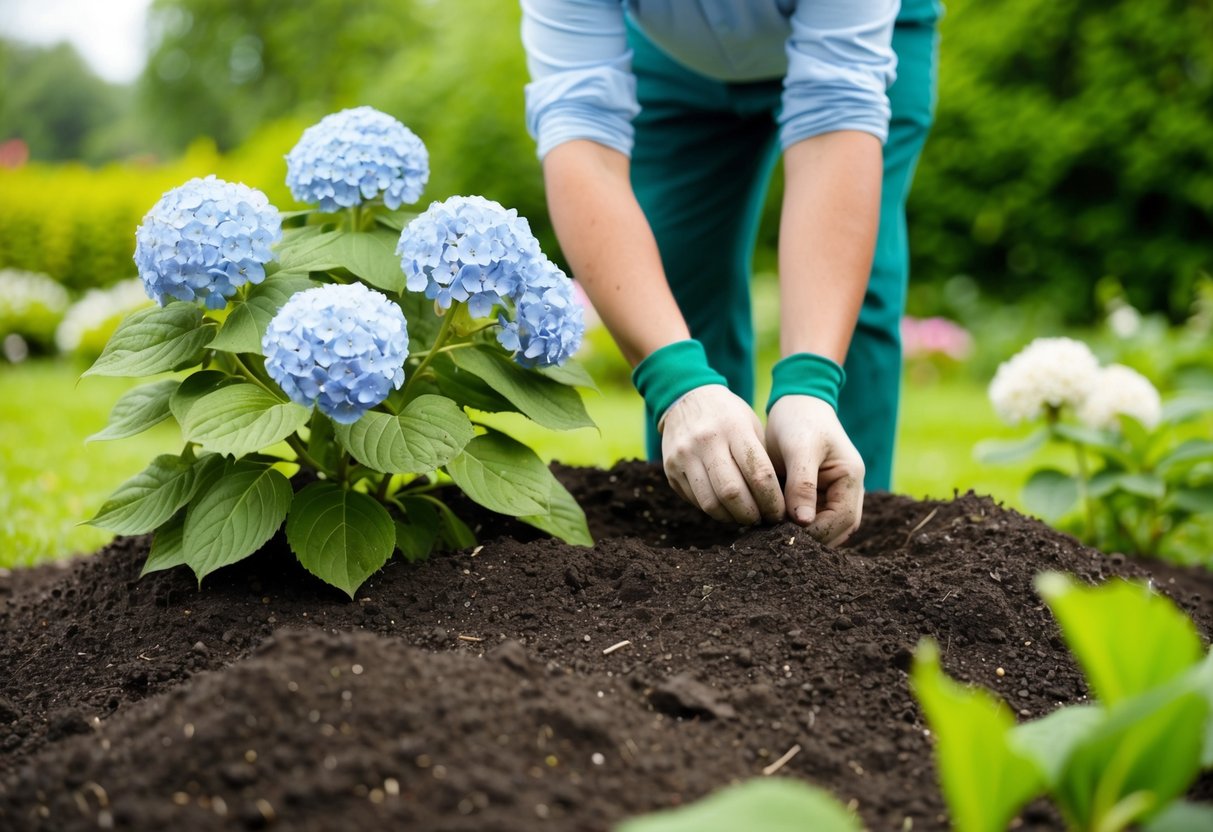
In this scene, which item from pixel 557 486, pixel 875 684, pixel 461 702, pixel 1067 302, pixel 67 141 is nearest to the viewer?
pixel 461 702

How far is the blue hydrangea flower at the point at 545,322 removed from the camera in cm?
172

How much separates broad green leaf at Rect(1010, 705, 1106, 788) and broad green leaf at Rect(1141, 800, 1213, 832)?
9cm

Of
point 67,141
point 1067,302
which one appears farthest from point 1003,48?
point 67,141

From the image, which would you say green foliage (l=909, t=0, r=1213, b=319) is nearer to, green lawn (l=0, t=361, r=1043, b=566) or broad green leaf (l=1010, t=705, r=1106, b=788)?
green lawn (l=0, t=361, r=1043, b=566)

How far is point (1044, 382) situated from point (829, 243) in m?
1.08

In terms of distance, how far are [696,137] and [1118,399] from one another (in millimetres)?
1223

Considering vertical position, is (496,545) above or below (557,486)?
below

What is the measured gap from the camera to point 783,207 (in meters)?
1.98

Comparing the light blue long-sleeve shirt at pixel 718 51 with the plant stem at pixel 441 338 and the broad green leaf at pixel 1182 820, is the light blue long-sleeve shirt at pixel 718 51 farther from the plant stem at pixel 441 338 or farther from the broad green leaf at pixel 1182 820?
the broad green leaf at pixel 1182 820

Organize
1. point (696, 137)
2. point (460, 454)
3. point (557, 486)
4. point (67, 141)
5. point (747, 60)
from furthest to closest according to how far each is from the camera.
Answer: point (67, 141) → point (696, 137) → point (747, 60) → point (557, 486) → point (460, 454)

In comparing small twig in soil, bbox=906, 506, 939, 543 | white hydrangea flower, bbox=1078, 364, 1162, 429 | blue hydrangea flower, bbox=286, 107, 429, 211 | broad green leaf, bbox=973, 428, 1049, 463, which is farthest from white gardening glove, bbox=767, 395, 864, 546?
white hydrangea flower, bbox=1078, 364, 1162, 429

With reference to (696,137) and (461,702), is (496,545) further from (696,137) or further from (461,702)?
(696,137)

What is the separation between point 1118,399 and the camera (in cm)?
270

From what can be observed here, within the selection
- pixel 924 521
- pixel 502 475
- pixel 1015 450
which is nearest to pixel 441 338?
pixel 502 475
